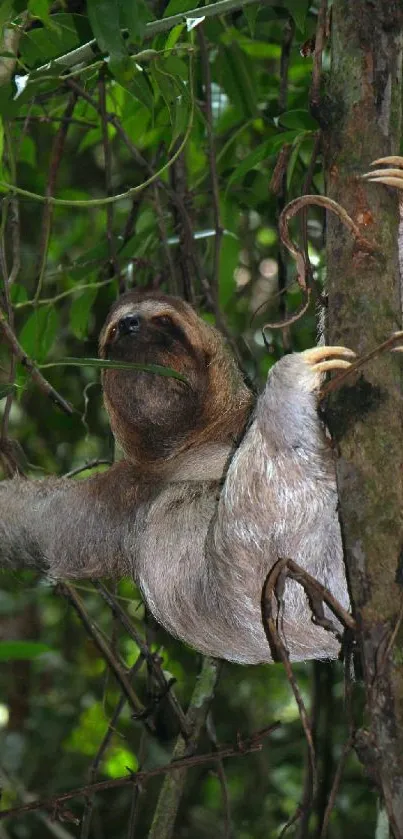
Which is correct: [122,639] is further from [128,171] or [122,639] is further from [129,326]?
[129,326]

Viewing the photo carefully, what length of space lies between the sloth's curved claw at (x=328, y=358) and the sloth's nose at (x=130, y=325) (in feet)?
6.03

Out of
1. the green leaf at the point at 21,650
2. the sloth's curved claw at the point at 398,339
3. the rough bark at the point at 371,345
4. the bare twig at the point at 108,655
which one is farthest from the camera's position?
the bare twig at the point at 108,655

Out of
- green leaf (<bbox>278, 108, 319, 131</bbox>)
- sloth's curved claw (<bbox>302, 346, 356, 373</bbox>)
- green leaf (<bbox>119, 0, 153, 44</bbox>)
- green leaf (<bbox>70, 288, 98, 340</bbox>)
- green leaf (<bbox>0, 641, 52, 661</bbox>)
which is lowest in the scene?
green leaf (<bbox>0, 641, 52, 661</bbox>)

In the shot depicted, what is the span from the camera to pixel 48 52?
170 inches

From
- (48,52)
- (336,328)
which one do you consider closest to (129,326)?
(48,52)

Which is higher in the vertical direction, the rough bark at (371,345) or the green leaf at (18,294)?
the rough bark at (371,345)

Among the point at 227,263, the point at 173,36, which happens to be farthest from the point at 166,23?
the point at 227,263

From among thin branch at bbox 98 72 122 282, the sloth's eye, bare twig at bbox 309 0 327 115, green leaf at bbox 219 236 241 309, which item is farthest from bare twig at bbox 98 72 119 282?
bare twig at bbox 309 0 327 115

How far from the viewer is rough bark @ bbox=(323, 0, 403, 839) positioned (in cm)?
236

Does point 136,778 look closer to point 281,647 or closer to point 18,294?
point 281,647

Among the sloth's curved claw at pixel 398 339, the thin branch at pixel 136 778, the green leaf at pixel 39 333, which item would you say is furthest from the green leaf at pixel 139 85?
the thin branch at pixel 136 778

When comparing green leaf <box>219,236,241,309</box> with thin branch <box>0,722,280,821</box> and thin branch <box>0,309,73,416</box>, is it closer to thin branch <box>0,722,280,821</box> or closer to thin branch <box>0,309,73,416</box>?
thin branch <box>0,309,73,416</box>

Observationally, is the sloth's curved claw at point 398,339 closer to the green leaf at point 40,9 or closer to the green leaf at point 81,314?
the green leaf at point 40,9

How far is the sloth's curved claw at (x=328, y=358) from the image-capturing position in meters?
2.72
